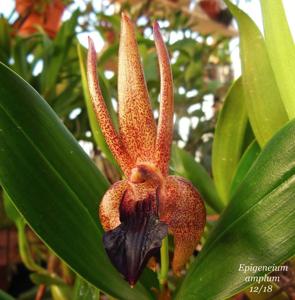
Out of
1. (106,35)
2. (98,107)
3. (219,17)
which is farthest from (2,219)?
(219,17)

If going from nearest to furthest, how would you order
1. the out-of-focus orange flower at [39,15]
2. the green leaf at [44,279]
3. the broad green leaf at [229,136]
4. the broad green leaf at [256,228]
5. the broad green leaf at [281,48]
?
the broad green leaf at [256,228] → the broad green leaf at [281,48] → the broad green leaf at [229,136] → the green leaf at [44,279] → the out-of-focus orange flower at [39,15]

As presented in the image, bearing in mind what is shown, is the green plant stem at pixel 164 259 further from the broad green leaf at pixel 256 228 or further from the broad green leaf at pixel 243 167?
the broad green leaf at pixel 243 167

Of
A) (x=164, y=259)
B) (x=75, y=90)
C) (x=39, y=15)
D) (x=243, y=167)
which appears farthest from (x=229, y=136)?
(x=39, y=15)

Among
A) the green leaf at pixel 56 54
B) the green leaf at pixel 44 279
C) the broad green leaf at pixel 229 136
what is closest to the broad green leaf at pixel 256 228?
the broad green leaf at pixel 229 136

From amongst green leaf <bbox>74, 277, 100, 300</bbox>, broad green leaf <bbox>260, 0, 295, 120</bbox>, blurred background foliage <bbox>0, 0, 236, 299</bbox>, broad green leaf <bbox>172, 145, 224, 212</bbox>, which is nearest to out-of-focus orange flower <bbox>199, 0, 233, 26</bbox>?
blurred background foliage <bbox>0, 0, 236, 299</bbox>

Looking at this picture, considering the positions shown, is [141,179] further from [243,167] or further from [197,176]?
[197,176]

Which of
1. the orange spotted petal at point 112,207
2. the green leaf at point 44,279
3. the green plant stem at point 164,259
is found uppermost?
the orange spotted petal at point 112,207

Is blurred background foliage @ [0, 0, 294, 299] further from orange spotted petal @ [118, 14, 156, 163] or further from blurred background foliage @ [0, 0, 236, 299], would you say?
orange spotted petal @ [118, 14, 156, 163]
